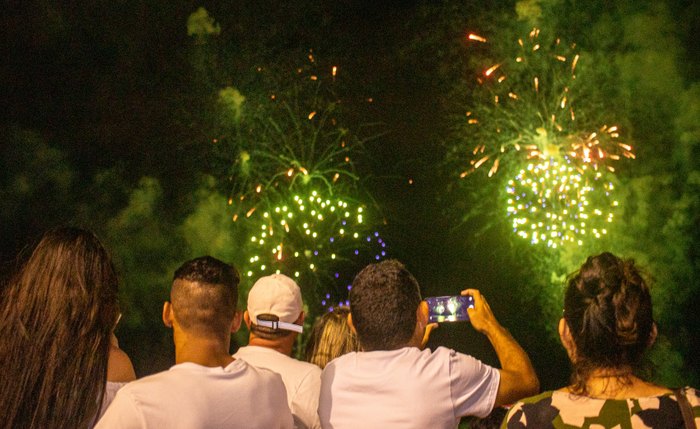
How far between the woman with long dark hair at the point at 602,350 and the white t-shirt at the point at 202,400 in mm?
812

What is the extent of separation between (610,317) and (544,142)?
1235 centimetres

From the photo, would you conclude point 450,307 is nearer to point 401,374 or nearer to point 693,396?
point 401,374

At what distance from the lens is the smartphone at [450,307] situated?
3.45 m

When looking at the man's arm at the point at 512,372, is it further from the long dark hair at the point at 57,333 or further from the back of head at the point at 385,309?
the long dark hair at the point at 57,333

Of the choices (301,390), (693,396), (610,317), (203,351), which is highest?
(610,317)

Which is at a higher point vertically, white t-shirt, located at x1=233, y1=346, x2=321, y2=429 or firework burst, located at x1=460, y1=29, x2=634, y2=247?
firework burst, located at x1=460, y1=29, x2=634, y2=247

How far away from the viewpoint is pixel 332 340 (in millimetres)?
4242

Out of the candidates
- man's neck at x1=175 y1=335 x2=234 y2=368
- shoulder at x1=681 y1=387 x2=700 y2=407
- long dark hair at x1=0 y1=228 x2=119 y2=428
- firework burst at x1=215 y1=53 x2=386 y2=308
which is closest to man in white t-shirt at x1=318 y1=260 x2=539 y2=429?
man's neck at x1=175 y1=335 x2=234 y2=368

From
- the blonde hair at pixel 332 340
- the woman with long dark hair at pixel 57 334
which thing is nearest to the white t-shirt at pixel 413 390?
the woman with long dark hair at pixel 57 334

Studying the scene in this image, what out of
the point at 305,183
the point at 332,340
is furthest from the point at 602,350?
the point at 305,183

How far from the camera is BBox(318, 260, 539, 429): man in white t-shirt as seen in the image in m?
2.88

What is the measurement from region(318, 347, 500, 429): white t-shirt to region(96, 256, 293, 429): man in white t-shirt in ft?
0.99

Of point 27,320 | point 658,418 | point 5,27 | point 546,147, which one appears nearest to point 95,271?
point 27,320

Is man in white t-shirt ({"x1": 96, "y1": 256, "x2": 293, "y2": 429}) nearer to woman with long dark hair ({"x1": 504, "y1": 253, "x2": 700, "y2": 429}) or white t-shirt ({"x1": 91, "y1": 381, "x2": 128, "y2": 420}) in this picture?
white t-shirt ({"x1": 91, "y1": 381, "x2": 128, "y2": 420})
